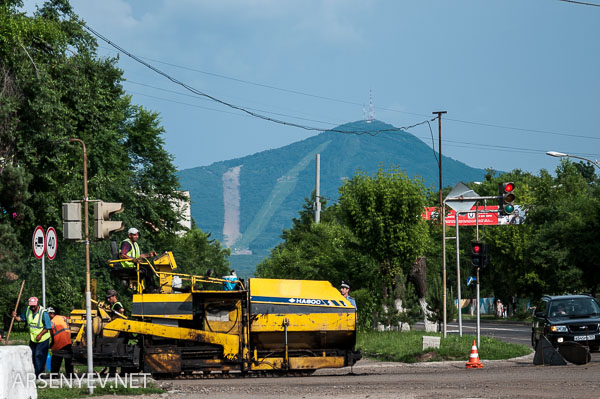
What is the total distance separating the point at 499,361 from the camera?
2320 cm

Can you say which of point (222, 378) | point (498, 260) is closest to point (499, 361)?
point (222, 378)

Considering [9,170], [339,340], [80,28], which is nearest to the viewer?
[339,340]

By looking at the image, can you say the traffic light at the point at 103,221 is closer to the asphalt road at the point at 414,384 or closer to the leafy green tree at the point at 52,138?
the asphalt road at the point at 414,384

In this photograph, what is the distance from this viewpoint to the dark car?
23891mm

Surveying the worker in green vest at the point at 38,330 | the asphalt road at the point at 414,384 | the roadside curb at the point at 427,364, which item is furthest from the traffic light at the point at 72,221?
the roadside curb at the point at 427,364

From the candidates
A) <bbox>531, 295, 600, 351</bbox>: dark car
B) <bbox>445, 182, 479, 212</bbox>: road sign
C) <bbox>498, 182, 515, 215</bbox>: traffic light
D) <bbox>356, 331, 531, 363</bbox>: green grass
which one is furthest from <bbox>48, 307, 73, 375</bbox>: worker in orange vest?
<bbox>445, 182, 479, 212</bbox>: road sign

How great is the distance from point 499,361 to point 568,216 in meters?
42.5

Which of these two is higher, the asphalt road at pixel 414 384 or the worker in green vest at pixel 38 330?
the worker in green vest at pixel 38 330

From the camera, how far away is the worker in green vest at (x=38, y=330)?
1752 cm

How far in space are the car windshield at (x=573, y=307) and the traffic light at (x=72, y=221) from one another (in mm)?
15017

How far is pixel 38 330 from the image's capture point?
1758 cm

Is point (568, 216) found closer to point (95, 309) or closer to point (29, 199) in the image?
point (29, 199)

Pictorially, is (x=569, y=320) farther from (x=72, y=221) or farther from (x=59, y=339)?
(x=72, y=221)

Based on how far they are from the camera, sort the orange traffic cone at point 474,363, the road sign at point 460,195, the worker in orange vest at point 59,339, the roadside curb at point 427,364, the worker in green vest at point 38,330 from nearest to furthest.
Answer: the worker in green vest at point 38,330 < the worker in orange vest at point 59,339 < the orange traffic cone at point 474,363 < the roadside curb at point 427,364 < the road sign at point 460,195
